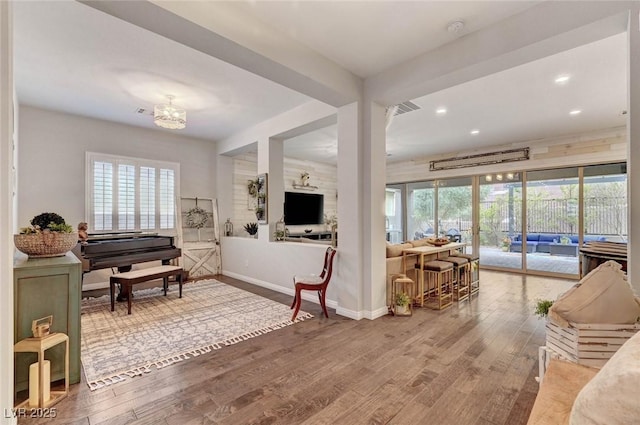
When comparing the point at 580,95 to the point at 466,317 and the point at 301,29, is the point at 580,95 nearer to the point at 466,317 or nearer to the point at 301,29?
the point at 466,317

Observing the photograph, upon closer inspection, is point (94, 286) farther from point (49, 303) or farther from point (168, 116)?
point (49, 303)

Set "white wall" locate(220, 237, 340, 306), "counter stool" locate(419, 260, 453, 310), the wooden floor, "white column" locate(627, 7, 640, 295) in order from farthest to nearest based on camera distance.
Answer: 1. "white wall" locate(220, 237, 340, 306)
2. "counter stool" locate(419, 260, 453, 310)
3. "white column" locate(627, 7, 640, 295)
4. the wooden floor

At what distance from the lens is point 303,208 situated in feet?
24.1

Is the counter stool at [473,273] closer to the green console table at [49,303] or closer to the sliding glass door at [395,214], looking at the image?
the sliding glass door at [395,214]

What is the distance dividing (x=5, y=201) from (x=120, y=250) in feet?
9.52

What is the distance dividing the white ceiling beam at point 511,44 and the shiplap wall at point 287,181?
3.08 m

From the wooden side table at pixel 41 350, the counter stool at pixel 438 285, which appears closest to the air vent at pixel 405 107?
the counter stool at pixel 438 285

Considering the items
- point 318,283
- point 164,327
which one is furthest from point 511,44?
point 164,327

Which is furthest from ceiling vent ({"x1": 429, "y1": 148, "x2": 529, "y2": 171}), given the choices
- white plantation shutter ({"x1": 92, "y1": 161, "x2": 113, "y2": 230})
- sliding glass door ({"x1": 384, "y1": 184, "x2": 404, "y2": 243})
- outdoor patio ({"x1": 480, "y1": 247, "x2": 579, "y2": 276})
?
white plantation shutter ({"x1": 92, "y1": 161, "x2": 113, "y2": 230})

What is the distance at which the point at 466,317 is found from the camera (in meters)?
3.45

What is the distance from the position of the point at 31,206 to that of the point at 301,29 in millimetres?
4762

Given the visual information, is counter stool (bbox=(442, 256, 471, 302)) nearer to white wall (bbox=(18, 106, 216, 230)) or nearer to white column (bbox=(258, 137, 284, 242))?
white column (bbox=(258, 137, 284, 242))

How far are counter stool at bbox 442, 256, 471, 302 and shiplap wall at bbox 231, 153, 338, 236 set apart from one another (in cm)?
291

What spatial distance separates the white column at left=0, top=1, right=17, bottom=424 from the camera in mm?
1386
